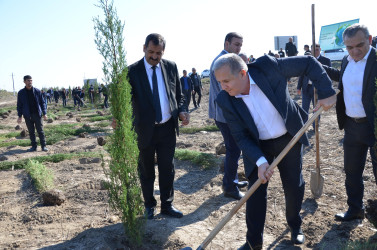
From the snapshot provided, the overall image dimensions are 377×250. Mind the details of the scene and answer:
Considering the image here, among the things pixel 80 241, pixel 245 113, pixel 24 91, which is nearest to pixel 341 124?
pixel 245 113

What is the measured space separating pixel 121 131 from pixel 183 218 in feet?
5.64

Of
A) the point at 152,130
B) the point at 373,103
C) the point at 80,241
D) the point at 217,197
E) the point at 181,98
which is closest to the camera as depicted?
the point at 373,103

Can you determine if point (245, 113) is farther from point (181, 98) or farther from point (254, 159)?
point (181, 98)

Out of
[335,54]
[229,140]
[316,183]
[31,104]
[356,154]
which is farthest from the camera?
[335,54]

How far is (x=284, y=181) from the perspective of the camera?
342 cm

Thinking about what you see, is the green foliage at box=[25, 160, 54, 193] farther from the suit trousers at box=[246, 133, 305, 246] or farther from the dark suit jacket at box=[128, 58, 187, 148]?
the suit trousers at box=[246, 133, 305, 246]

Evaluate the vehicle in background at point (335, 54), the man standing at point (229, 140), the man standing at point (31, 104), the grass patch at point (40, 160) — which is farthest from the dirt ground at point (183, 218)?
the vehicle in background at point (335, 54)

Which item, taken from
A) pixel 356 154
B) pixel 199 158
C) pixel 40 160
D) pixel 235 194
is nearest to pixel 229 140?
pixel 235 194

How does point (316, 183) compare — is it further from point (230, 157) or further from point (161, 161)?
point (161, 161)

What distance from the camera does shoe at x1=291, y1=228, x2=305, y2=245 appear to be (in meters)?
3.60

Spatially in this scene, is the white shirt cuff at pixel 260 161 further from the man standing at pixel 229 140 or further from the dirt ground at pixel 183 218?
the man standing at pixel 229 140

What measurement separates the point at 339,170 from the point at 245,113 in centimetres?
359

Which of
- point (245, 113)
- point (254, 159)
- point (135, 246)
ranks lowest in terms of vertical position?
point (135, 246)

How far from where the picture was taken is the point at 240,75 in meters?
2.96
